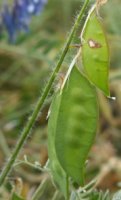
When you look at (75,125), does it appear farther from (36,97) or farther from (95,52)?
(36,97)

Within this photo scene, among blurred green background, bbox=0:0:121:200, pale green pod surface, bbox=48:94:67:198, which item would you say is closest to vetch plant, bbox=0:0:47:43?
blurred green background, bbox=0:0:121:200

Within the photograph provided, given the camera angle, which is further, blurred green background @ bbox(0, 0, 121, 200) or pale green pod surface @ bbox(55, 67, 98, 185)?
blurred green background @ bbox(0, 0, 121, 200)

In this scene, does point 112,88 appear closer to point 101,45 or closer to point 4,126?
point 4,126

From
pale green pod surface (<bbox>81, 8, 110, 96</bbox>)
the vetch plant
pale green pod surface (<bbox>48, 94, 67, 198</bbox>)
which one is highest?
pale green pod surface (<bbox>81, 8, 110, 96</bbox>)

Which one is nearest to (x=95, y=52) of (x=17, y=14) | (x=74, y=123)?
(x=74, y=123)

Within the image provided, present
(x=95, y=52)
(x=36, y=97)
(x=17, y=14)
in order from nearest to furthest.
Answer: (x=95, y=52) → (x=17, y=14) → (x=36, y=97)

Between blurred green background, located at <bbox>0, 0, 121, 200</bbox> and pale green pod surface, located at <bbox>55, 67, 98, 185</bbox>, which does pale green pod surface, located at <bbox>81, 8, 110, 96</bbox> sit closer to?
pale green pod surface, located at <bbox>55, 67, 98, 185</bbox>

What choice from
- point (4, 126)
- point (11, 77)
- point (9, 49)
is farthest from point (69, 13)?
point (4, 126)
